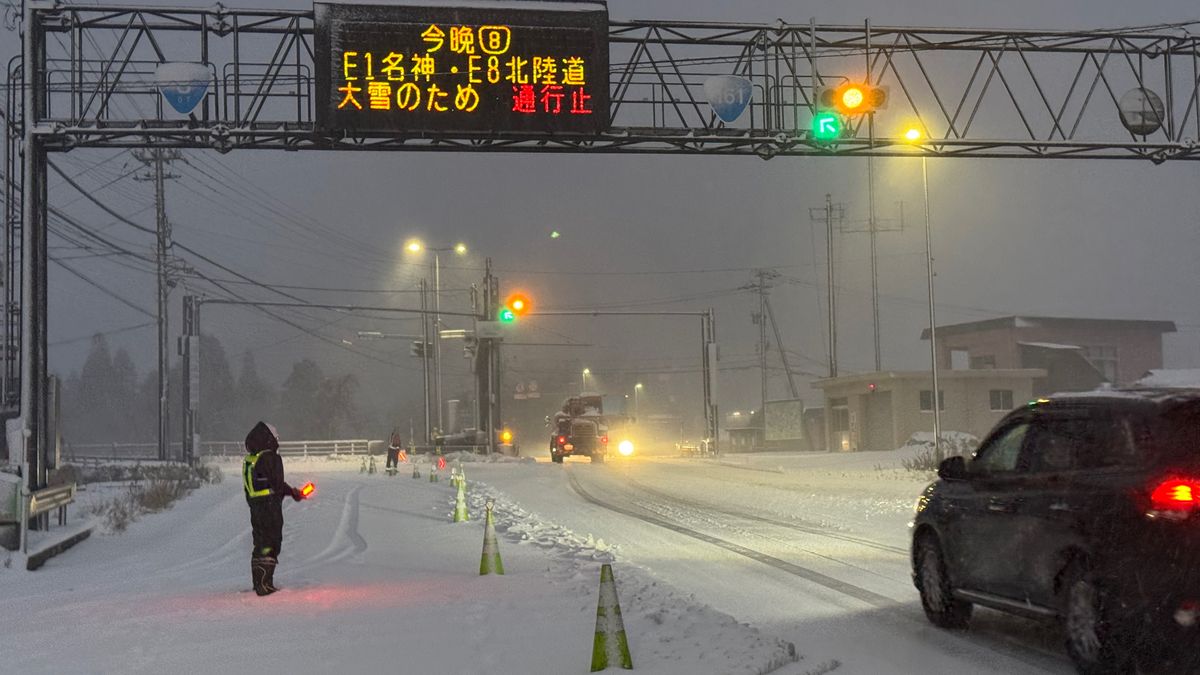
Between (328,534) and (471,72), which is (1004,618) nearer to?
(328,534)

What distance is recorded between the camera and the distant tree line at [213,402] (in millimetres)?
137375

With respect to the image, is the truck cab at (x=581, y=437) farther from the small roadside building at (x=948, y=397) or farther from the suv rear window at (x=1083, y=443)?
the suv rear window at (x=1083, y=443)

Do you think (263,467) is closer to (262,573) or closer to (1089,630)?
(262,573)

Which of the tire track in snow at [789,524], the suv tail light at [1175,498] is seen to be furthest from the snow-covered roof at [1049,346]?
the suv tail light at [1175,498]

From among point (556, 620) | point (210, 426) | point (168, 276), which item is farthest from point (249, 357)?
point (556, 620)

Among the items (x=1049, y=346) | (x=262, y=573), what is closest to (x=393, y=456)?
(x=262, y=573)

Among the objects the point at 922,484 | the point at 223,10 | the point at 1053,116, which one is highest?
the point at 223,10

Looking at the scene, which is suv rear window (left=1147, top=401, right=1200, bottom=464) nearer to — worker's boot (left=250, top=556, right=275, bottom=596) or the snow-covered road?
the snow-covered road

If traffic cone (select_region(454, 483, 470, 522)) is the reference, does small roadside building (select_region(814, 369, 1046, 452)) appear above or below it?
above

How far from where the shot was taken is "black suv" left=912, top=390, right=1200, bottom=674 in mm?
6992

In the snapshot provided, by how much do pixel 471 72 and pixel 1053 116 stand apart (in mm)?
11032

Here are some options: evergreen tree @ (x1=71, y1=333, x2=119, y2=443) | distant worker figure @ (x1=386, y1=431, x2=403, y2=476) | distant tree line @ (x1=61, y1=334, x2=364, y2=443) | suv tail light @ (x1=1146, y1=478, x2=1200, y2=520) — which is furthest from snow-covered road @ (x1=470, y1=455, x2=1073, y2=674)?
evergreen tree @ (x1=71, y1=333, x2=119, y2=443)

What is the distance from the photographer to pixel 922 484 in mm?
31641

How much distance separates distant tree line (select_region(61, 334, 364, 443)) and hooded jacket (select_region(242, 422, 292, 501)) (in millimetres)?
119096
